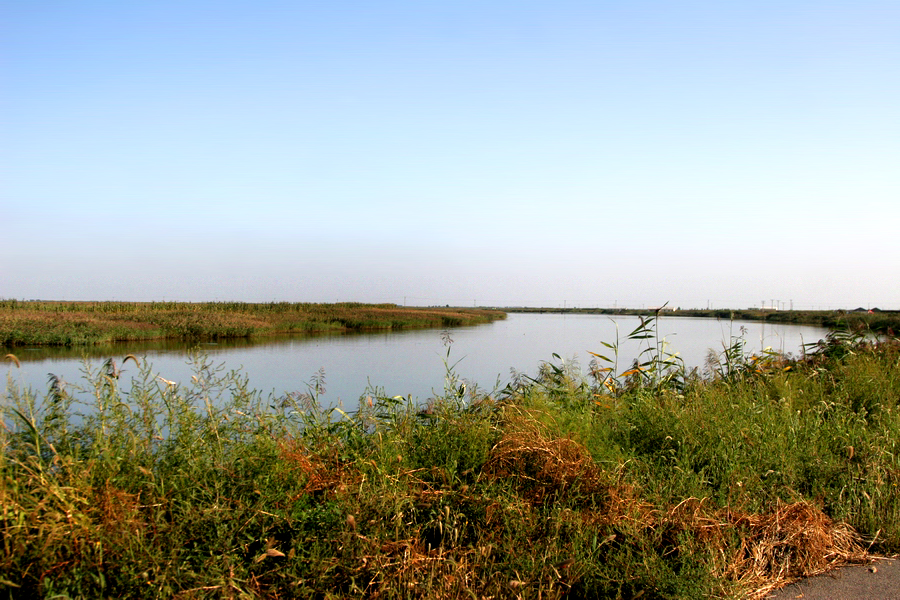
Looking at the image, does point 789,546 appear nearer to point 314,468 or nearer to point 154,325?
point 314,468

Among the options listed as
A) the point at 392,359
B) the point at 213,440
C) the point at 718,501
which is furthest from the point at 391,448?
the point at 392,359

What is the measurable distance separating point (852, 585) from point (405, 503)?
2.28 meters

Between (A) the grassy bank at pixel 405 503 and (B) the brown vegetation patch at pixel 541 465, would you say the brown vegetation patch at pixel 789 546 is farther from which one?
(B) the brown vegetation patch at pixel 541 465

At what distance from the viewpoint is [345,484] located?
297cm

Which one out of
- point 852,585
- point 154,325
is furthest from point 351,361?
point 154,325

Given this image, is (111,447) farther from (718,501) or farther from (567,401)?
(567,401)

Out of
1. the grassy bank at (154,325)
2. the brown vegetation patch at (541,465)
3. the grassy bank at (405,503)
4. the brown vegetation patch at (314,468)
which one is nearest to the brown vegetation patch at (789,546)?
the grassy bank at (405,503)

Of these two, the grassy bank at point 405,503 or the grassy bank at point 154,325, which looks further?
the grassy bank at point 154,325

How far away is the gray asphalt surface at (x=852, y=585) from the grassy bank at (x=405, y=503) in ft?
0.30

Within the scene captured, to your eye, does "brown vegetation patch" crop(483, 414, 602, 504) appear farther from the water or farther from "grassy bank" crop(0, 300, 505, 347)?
"grassy bank" crop(0, 300, 505, 347)

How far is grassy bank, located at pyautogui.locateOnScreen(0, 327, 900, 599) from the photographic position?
2383 mm

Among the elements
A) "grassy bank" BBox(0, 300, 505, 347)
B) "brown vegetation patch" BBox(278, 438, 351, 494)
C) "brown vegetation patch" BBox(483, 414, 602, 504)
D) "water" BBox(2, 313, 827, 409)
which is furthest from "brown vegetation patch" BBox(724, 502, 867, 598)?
"grassy bank" BBox(0, 300, 505, 347)

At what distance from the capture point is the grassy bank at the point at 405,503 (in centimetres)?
238

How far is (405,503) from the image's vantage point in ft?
9.58
